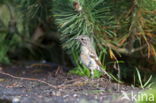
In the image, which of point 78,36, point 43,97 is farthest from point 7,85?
point 78,36

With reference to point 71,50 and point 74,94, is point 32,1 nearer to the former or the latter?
point 71,50

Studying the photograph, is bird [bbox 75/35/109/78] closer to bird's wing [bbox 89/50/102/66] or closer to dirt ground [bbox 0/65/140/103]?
bird's wing [bbox 89/50/102/66]

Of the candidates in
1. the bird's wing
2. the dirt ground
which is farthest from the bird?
the dirt ground

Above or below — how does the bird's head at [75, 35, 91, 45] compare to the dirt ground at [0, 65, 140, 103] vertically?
above

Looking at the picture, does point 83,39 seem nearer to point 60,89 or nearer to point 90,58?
point 90,58

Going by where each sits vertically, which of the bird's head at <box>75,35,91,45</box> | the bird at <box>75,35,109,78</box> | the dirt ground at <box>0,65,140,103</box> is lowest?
the dirt ground at <box>0,65,140,103</box>

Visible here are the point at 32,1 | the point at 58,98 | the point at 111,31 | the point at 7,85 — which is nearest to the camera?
the point at 58,98

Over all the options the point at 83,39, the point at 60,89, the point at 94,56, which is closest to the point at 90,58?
the point at 94,56

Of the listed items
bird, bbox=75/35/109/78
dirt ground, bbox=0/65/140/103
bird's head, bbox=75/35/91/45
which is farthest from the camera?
bird, bbox=75/35/109/78
